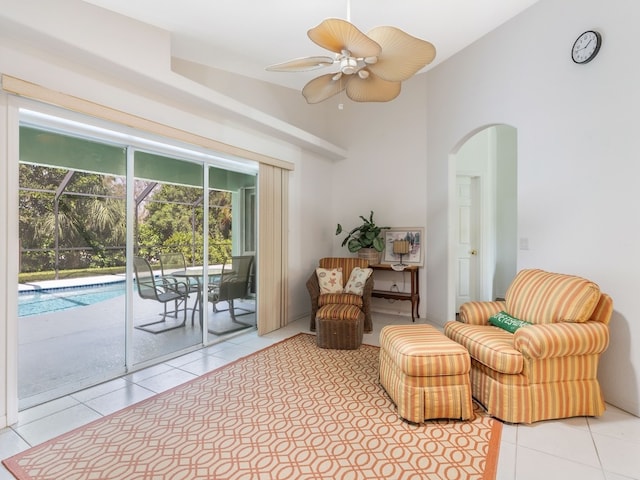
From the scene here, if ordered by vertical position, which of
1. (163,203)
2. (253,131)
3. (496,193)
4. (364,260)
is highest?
(253,131)

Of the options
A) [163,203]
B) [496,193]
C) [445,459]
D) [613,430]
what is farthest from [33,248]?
[496,193]

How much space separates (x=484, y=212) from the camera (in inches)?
212

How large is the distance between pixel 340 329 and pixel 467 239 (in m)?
2.98

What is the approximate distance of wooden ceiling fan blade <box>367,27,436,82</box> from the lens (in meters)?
1.96

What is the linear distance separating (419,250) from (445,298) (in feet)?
2.69

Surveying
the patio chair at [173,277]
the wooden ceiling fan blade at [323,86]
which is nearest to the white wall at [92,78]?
the wooden ceiling fan blade at [323,86]

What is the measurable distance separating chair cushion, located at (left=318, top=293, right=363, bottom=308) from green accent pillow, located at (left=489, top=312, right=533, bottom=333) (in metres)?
1.65

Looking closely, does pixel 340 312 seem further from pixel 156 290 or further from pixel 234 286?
pixel 156 290

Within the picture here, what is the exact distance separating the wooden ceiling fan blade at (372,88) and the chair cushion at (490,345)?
2.00 metres

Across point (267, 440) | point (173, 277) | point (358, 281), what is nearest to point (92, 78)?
point (173, 277)

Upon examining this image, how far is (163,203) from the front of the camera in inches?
137

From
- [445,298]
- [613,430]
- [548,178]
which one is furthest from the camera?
[445,298]

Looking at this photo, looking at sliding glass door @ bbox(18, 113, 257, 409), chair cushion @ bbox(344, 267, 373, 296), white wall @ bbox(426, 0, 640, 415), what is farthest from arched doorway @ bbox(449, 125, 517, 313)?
sliding glass door @ bbox(18, 113, 257, 409)

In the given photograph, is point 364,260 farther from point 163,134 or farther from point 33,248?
point 33,248
